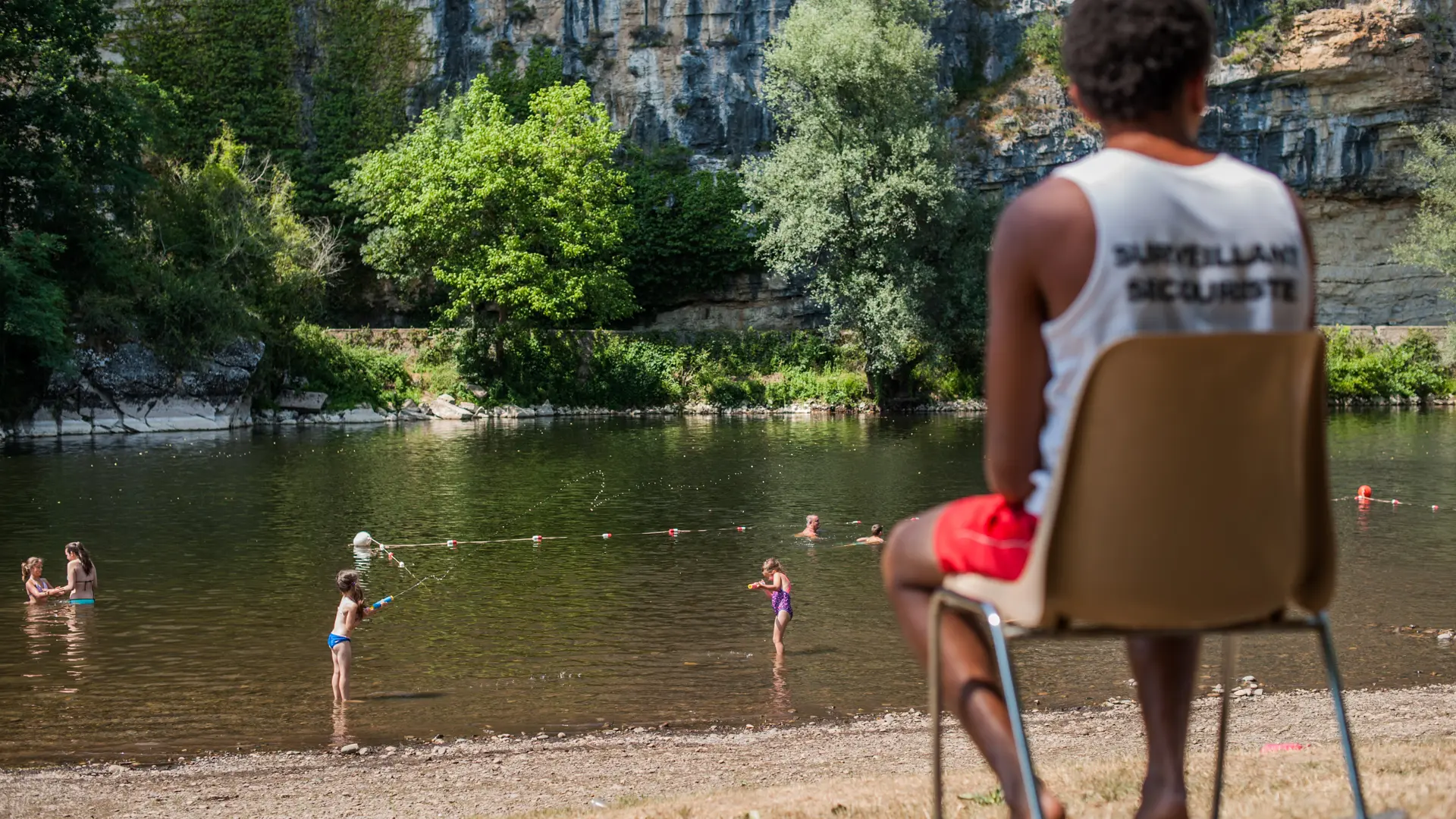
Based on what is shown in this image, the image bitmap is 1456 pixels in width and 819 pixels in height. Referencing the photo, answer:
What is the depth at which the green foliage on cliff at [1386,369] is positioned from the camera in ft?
198

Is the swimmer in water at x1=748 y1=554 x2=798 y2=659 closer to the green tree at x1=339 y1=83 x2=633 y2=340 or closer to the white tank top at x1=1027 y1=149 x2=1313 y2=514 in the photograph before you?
the white tank top at x1=1027 y1=149 x2=1313 y2=514

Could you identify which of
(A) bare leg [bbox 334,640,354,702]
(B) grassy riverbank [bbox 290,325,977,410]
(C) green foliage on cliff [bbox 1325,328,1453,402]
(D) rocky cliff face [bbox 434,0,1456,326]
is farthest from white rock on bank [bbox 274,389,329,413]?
(A) bare leg [bbox 334,640,354,702]

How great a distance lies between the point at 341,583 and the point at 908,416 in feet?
141

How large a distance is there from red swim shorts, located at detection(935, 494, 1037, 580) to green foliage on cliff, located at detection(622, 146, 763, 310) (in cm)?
6202

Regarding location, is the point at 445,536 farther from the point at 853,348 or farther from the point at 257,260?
the point at 853,348

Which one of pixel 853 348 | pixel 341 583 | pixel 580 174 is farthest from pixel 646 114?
pixel 341 583

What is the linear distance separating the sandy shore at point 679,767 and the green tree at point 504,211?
45.2 meters

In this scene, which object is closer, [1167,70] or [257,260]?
[1167,70]

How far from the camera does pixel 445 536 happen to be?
→ 2402 centimetres

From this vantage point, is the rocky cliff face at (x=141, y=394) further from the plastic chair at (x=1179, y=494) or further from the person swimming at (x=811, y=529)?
the plastic chair at (x=1179, y=494)

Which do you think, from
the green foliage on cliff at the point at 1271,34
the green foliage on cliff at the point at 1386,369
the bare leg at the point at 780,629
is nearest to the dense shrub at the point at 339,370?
the green foliage on cliff at the point at 1386,369

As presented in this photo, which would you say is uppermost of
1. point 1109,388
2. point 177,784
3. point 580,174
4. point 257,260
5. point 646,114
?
point 646,114

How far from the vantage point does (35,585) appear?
17.7 meters

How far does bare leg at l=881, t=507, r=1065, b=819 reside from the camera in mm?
3250
